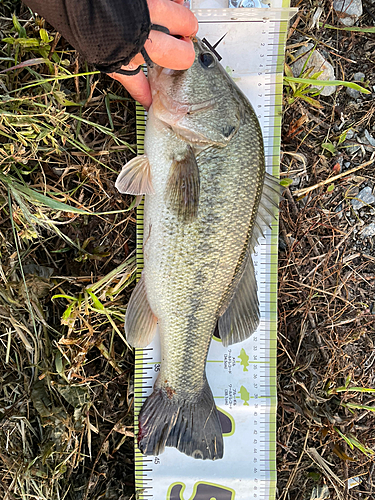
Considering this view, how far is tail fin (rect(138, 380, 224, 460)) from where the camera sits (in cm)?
199

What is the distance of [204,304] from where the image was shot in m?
1.85

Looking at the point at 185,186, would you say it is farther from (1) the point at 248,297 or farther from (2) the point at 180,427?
(2) the point at 180,427

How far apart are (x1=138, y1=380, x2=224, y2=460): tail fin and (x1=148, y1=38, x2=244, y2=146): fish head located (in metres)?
1.42

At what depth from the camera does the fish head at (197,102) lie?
1.67 meters

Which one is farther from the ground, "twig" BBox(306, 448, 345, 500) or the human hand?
the human hand

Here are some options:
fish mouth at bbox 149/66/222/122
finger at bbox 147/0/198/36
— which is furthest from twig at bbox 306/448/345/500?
finger at bbox 147/0/198/36

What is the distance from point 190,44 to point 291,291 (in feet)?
5.19

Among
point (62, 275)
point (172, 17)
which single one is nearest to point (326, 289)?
point (62, 275)

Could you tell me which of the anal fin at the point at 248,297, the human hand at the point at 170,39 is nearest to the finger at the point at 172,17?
the human hand at the point at 170,39

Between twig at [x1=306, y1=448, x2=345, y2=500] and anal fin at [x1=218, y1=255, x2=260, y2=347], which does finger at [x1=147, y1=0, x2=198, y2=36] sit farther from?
twig at [x1=306, y1=448, x2=345, y2=500]

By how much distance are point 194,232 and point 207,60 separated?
33.8 inches

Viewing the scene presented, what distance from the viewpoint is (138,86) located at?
1801 mm

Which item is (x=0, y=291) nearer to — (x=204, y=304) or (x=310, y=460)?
(x=204, y=304)

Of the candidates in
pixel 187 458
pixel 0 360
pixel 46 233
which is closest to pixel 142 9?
pixel 46 233
